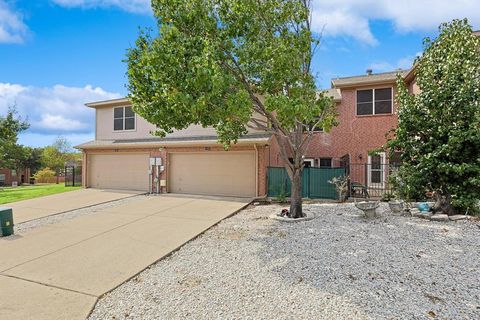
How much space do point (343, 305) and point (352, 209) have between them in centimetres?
748

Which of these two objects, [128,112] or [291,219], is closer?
[291,219]

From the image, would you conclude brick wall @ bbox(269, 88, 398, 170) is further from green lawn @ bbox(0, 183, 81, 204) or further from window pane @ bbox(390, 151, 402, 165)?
green lawn @ bbox(0, 183, 81, 204)

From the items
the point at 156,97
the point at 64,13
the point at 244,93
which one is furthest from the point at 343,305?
the point at 64,13

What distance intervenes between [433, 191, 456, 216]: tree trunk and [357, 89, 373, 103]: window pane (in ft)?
26.9

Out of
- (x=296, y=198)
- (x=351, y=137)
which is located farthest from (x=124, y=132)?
(x=351, y=137)

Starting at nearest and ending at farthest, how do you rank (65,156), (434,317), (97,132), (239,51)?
(434,317), (239,51), (97,132), (65,156)

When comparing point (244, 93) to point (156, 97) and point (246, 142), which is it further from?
point (246, 142)

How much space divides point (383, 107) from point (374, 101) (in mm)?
612

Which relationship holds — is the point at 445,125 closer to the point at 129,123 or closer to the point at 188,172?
the point at 188,172

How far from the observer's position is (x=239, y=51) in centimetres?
877

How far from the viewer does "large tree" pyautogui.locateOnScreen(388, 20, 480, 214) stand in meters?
8.82

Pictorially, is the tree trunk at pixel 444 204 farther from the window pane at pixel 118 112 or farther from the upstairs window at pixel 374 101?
the window pane at pixel 118 112

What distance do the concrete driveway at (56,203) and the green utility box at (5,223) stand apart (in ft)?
6.85

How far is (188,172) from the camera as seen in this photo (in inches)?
659
